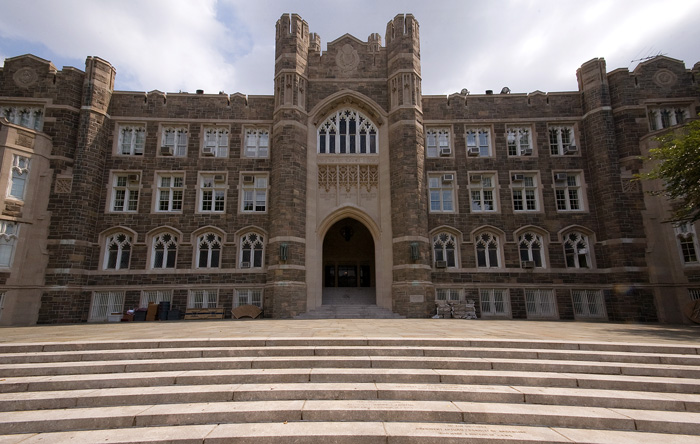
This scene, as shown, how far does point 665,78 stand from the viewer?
2033 centimetres

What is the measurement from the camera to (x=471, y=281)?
1983cm

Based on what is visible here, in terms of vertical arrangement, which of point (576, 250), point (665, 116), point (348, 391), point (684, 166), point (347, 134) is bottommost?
point (348, 391)

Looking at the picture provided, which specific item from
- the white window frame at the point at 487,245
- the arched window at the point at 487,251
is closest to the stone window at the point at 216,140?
the white window frame at the point at 487,245

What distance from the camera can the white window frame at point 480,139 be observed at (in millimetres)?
21688

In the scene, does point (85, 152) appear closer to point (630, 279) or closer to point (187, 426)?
point (187, 426)

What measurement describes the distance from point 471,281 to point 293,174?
11239mm

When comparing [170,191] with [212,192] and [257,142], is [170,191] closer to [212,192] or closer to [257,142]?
[212,192]

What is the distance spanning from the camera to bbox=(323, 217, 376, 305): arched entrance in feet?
79.9

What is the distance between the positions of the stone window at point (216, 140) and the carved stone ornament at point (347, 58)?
7844 mm

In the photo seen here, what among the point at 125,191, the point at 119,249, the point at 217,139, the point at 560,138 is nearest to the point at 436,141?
the point at 560,138

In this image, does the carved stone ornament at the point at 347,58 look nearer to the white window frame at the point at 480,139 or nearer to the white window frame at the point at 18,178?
the white window frame at the point at 480,139

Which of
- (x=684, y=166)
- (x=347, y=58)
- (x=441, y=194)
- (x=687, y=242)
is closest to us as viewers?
(x=684, y=166)

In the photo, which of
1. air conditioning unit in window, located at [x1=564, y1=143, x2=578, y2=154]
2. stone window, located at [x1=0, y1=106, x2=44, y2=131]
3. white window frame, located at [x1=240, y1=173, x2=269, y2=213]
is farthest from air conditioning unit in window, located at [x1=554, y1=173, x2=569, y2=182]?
stone window, located at [x1=0, y1=106, x2=44, y2=131]

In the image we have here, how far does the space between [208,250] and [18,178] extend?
9.56 m
